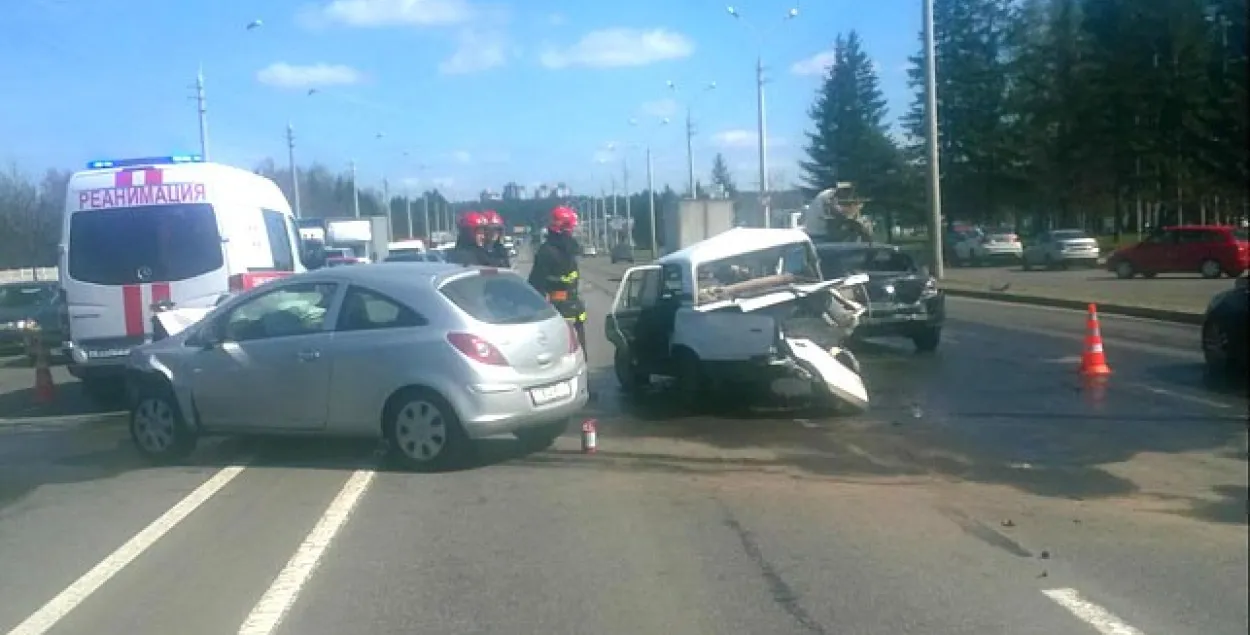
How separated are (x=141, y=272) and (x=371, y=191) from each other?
80.9 metres

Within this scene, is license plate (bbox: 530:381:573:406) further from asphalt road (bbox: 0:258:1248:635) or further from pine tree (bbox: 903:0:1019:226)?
Answer: pine tree (bbox: 903:0:1019:226)

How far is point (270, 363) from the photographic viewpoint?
991 cm

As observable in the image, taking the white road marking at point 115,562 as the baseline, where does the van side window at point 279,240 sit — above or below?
above

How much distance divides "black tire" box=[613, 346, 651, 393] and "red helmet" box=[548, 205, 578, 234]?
1.42 metres

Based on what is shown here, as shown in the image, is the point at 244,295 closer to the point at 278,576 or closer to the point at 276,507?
the point at 276,507

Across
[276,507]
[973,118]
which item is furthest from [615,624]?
[973,118]

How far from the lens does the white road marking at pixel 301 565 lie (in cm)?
593

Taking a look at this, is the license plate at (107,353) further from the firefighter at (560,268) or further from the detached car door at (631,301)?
the detached car door at (631,301)

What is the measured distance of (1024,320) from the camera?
2269 centimetres

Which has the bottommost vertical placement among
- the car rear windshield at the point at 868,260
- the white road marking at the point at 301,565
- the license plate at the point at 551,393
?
the white road marking at the point at 301,565

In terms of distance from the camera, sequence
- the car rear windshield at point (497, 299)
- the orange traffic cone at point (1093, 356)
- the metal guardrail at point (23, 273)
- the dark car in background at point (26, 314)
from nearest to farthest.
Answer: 1. the car rear windshield at point (497, 299)
2. the orange traffic cone at point (1093, 356)
3. the dark car in background at point (26, 314)
4. the metal guardrail at point (23, 273)

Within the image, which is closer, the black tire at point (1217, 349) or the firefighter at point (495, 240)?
the black tire at point (1217, 349)

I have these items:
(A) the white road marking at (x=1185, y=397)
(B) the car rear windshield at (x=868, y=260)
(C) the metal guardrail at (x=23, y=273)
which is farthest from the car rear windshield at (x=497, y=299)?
(C) the metal guardrail at (x=23, y=273)

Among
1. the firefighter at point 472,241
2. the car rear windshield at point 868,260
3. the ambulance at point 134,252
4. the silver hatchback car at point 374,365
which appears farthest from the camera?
the car rear windshield at point 868,260
